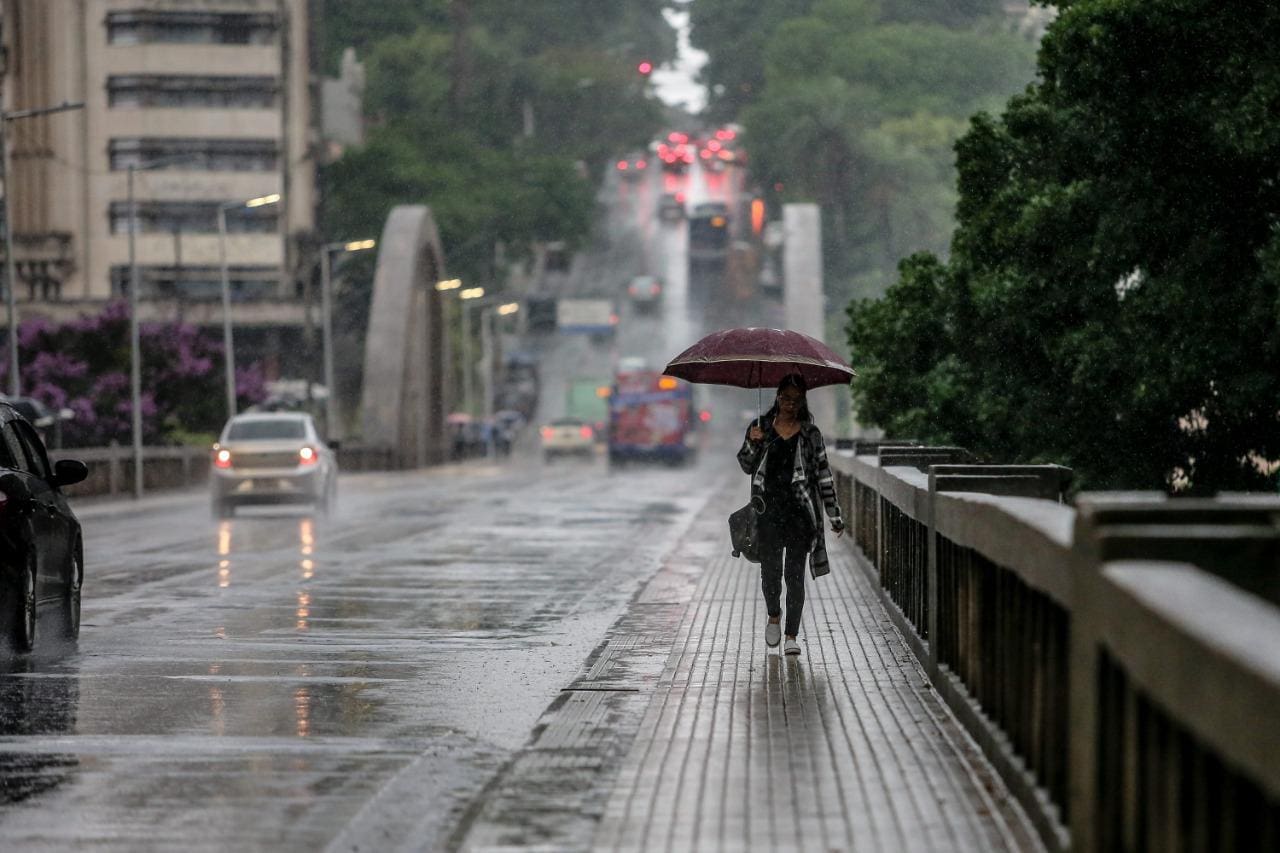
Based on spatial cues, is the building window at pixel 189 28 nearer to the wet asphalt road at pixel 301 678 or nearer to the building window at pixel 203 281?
the building window at pixel 203 281

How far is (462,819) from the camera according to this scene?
8570 mm

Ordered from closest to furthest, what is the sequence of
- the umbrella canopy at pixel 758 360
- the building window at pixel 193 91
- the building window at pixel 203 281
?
1. the umbrella canopy at pixel 758 360
2. the building window at pixel 203 281
3. the building window at pixel 193 91

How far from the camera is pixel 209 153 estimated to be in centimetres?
10181

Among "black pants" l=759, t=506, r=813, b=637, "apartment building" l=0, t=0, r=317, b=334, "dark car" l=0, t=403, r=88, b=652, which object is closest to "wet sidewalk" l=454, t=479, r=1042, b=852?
"black pants" l=759, t=506, r=813, b=637

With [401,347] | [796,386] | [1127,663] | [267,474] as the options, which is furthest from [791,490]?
[401,347]

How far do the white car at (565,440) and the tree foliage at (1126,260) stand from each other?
6226 cm

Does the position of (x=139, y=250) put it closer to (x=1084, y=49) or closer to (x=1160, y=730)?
(x=1084, y=49)

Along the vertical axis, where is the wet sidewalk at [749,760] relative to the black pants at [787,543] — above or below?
below

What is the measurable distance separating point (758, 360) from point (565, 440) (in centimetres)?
7724

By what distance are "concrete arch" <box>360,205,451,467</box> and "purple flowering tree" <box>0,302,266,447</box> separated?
10900 millimetres

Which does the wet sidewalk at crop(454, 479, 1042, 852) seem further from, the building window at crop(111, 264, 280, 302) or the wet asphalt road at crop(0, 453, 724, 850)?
the building window at crop(111, 264, 280, 302)

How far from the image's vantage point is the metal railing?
191 inches

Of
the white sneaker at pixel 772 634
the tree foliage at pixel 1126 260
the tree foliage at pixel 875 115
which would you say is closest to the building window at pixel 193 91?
the tree foliage at pixel 875 115

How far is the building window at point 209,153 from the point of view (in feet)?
334
